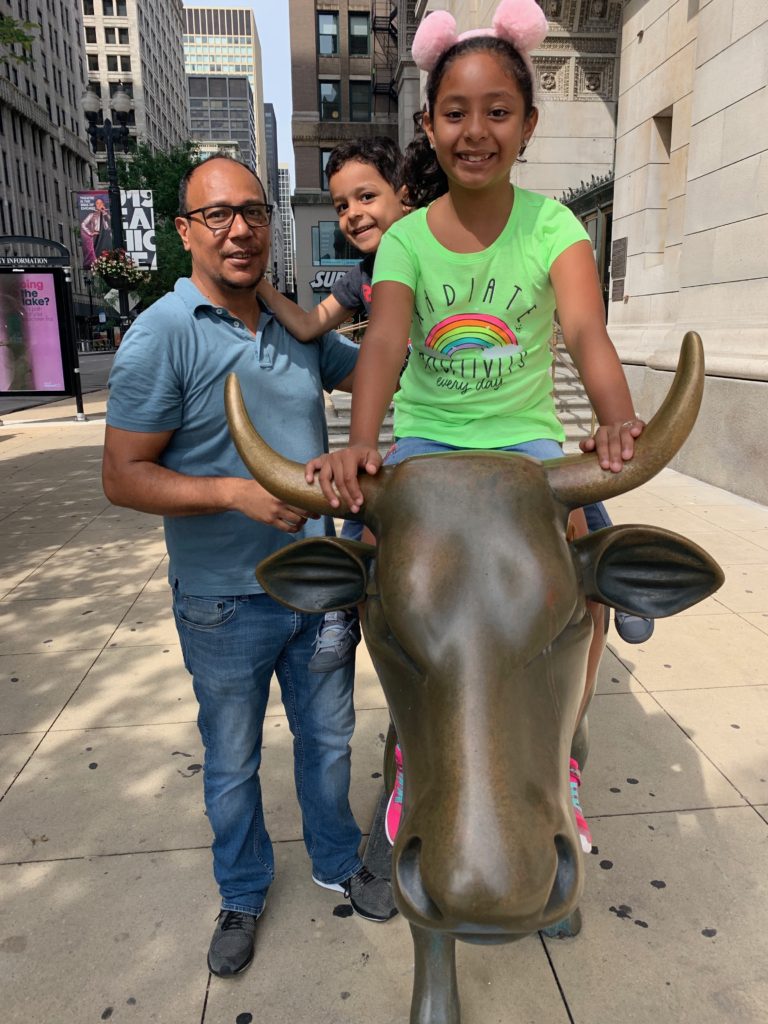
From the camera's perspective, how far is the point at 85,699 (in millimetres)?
4484

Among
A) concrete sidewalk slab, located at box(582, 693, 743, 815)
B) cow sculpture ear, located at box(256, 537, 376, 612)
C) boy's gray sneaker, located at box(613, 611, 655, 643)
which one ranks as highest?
cow sculpture ear, located at box(256, 537, 376, 612)

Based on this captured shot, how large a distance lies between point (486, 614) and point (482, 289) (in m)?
1.13

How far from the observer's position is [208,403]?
2.48 metres

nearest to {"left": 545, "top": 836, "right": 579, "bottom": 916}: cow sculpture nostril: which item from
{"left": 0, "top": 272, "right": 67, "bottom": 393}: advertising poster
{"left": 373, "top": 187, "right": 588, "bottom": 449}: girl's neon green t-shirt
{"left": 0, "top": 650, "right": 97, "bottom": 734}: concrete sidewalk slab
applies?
{"left": 373, "top": 187, "right": 588, "bottom": 449}: girl's neon green t-shirt

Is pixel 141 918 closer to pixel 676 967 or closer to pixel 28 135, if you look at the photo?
pixel 676 967

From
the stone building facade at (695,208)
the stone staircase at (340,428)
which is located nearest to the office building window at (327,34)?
the stone building facade at (695,208)

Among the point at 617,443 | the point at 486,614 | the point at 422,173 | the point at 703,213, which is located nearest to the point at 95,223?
the point at 703,213

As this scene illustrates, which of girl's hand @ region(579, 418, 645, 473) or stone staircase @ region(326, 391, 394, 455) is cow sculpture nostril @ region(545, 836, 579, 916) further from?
stone staircase @ region(326, 391, 394, 455)

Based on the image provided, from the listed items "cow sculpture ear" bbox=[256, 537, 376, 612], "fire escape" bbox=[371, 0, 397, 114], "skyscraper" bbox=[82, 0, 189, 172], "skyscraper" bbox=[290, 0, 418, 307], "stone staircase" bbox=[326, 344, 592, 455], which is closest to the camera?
"cow sculpture ear" bbox=[256, 537, 376, 612]

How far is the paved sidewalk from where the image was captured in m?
2.46

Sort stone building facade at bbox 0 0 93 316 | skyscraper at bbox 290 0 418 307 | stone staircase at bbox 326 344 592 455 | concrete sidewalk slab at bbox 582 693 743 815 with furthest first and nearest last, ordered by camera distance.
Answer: stone building facade at bbox 0 0 93 316
skyscraper at bbox 290 0 418 307
stone staircase at bbox 326 344 592 455
concrete sidewalk slab at bbox 582 693 743 815

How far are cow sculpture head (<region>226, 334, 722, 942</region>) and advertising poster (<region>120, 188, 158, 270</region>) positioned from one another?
17.0 m

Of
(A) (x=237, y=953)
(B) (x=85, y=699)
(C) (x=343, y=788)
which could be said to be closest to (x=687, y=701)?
(C) (x=343, y=788)

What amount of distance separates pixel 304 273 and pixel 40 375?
85.9ft
